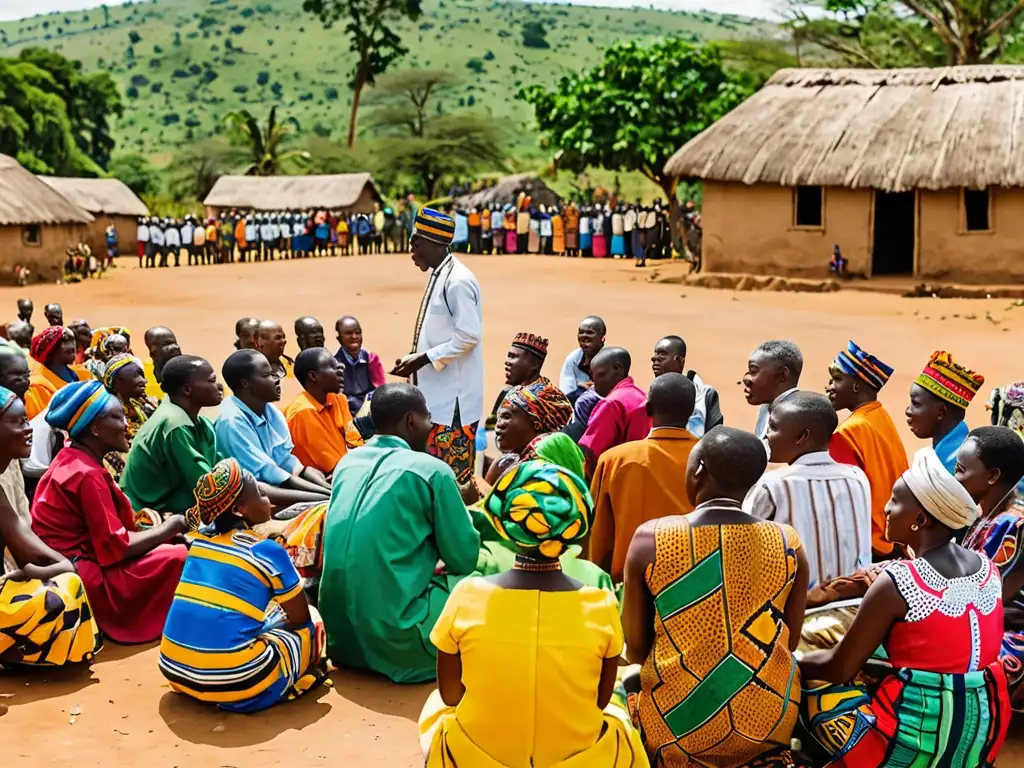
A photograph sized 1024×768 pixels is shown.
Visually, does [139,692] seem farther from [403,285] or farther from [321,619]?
[403,285]

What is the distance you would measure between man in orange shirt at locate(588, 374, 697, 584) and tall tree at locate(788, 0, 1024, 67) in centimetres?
2542

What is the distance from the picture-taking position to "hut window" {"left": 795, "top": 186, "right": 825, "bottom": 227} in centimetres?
2140

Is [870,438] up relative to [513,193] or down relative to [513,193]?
down

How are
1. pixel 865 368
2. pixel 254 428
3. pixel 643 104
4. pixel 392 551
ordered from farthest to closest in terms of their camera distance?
1. pixel 643 104
2. pixel 254 428
3. pixel 865 368
4. pixel 392 551

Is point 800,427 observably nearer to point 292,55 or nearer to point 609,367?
point 609,367

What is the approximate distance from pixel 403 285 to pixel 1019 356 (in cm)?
1301

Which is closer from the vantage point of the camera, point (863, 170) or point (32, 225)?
point (863, 170)

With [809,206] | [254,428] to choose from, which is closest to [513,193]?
[809,206]

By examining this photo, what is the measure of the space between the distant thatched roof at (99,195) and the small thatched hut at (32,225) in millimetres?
7210

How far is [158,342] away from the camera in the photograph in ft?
25.5

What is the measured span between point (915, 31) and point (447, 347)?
32142 millimetres

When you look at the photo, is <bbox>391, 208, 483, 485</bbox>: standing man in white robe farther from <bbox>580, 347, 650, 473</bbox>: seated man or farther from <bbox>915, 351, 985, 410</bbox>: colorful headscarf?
<bbox>915, 351, 985, 410</bbox>: colorful headscarf

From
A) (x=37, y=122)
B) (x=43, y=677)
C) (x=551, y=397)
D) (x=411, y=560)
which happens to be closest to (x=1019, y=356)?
(x=551, y=397)

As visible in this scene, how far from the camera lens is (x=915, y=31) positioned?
113 ft
